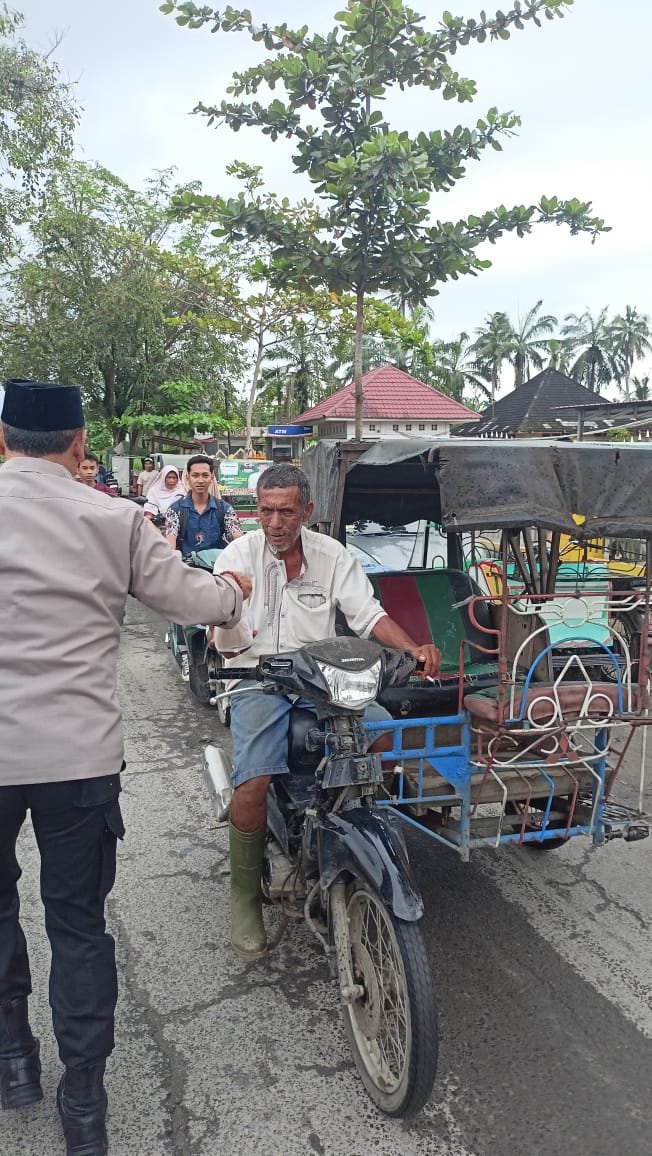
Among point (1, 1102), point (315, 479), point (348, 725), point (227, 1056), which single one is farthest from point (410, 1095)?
point (315, 479)

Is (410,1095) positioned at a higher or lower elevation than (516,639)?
lower

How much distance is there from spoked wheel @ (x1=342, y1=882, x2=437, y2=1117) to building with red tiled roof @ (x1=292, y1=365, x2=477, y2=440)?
2401 centimetres

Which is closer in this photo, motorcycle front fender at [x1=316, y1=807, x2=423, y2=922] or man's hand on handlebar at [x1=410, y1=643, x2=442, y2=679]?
motorcycle front fender at [x1=316, y1=807, x2=423, y2=922]

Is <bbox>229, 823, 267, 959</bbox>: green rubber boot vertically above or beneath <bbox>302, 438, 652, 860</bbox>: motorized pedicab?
beneath

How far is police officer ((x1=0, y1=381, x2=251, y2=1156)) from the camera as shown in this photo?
211 centimetres

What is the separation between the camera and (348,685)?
101 inches

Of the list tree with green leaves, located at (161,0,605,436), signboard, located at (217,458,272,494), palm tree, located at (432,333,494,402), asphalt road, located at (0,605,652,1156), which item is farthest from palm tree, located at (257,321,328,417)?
asphalt road, located at (0,605,652,1156)

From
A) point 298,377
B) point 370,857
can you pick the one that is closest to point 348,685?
point 370,857

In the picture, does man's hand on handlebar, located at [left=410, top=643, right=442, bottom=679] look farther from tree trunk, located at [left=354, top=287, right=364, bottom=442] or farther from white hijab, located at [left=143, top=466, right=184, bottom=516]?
tree trunk, located at [left=354, top=287, right=364, bottom=442]

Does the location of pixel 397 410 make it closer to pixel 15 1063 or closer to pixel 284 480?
pixel 284 480

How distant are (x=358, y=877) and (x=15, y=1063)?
117 centimetres

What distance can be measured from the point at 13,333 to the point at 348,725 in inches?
1078

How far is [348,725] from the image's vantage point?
2.68 metres

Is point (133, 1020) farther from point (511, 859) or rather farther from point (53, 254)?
point (53, 254)
